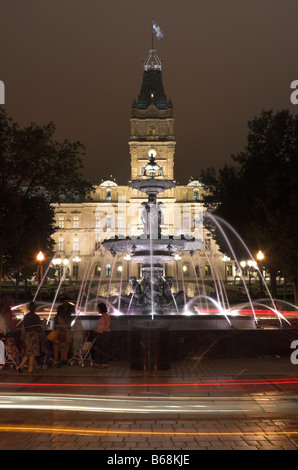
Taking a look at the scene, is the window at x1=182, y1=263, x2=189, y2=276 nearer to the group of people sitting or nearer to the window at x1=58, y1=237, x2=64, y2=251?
the window at x1=58, y1=237, x2=64, y2=251

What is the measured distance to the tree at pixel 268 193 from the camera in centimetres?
3067

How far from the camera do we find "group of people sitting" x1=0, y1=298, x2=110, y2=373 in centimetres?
1263

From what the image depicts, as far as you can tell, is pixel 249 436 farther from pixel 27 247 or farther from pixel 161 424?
pixel 27 247

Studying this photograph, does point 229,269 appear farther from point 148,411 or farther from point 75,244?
point 148,411

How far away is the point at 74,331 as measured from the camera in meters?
13.5

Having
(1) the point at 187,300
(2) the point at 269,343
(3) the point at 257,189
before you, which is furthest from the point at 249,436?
(3) the point at 257,189

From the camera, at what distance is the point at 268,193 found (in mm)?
33688

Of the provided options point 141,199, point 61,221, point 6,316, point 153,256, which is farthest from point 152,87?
Result: point 6,316

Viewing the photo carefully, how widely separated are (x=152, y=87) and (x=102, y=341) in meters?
91.0

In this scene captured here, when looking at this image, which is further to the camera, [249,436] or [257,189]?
[257,189]

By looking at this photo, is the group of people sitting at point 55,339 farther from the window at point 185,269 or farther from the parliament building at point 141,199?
the window at point 185,269

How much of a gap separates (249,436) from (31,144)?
2300cm
